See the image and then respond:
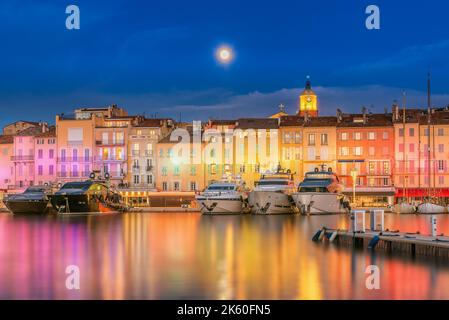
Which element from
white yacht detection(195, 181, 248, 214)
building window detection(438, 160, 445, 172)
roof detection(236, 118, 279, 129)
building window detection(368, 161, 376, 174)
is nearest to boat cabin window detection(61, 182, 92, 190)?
white yacht detection(195, 181, 248, 214)

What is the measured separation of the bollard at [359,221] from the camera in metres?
39.2

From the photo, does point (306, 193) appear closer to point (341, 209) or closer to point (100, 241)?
point (341, 209)

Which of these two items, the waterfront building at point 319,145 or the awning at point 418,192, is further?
the waterfront building at point 319,145

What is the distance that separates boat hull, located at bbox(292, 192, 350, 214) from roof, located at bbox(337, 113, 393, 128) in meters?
21.4

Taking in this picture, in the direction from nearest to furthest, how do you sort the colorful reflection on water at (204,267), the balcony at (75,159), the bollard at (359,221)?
the colorful reflection on water at (204,267) → the bollard at (359,221) → the balcony at (75,159)

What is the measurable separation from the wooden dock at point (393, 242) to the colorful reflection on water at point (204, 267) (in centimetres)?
87

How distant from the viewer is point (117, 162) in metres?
98.3

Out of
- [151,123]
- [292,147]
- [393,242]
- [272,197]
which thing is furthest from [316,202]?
[393,242]

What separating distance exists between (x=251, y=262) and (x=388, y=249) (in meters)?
6.60

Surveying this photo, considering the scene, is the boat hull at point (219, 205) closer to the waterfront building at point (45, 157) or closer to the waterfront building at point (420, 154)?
the waterfront building at point (420, 154)

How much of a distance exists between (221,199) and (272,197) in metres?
5.07

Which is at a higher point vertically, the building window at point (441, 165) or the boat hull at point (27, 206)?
the building window at point (441, 165)

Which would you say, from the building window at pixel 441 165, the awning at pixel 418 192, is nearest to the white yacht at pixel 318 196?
the awning at pixel 418 192
